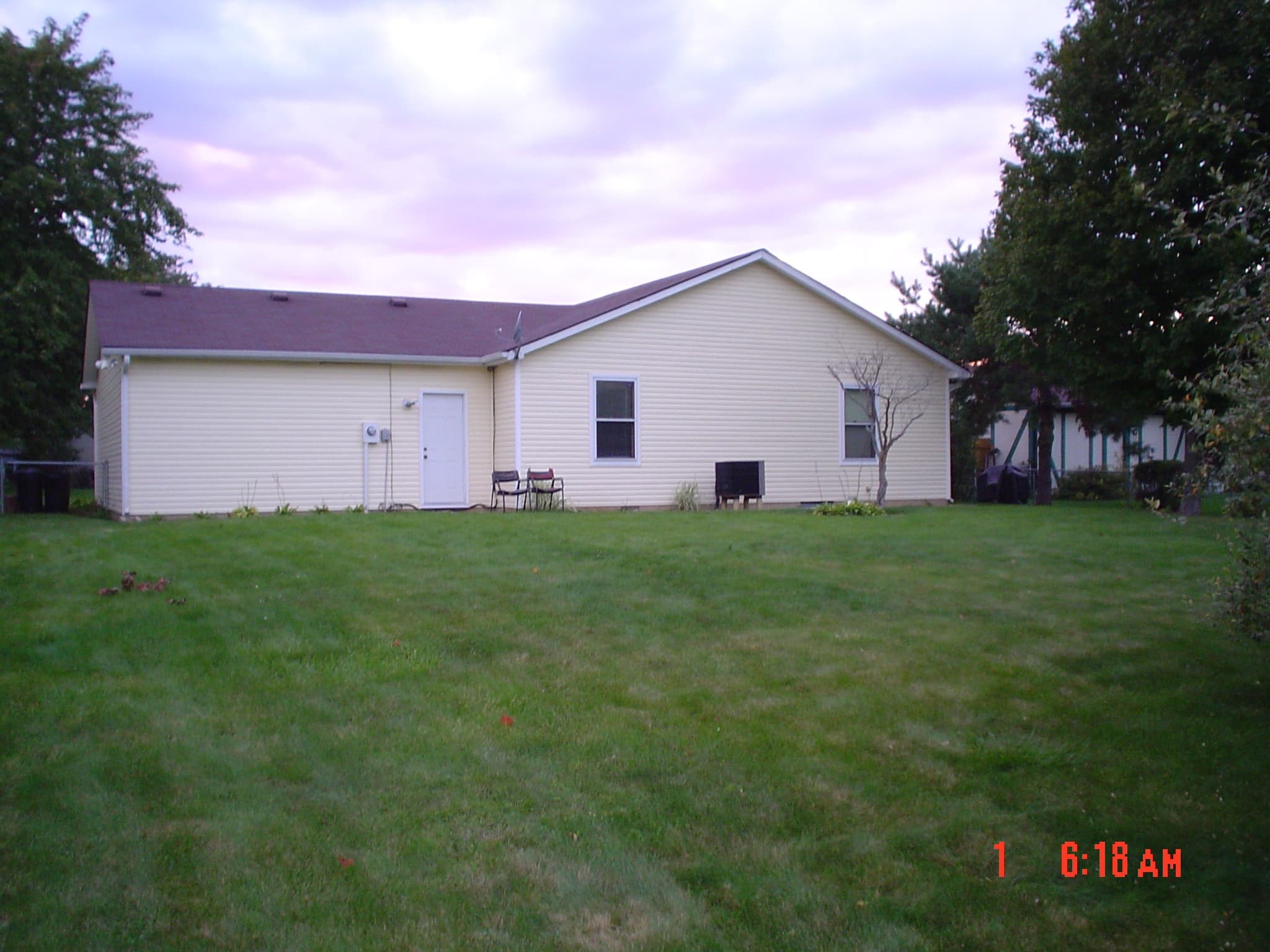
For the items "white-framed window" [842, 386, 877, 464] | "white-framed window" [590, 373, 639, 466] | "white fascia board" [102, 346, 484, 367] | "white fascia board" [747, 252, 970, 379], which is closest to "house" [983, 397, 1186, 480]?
"white fascia board" [747, 252, 970, 379]

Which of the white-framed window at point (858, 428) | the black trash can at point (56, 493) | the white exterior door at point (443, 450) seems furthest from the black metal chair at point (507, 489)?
the black trash can at point (56, 493)

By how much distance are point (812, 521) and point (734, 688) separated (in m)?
8.24

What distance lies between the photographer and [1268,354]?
13.7ft

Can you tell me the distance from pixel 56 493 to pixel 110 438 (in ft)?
9.20

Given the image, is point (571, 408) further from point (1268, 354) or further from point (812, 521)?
point (1268, 354)

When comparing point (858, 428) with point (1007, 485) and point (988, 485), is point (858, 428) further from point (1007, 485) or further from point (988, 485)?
point (988, 485)

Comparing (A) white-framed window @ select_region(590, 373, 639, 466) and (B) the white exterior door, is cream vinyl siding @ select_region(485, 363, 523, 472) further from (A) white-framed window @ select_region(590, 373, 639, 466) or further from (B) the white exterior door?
(A) white-framed window @ select_region(590, 373, 639, 466)

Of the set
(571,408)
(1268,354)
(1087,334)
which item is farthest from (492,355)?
(1268,354)

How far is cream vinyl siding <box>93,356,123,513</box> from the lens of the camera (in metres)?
17.1

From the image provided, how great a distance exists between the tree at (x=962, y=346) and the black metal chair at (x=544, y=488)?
10908mm

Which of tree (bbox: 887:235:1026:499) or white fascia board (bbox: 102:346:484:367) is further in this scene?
tree (bbox: 887:235:1026:499)

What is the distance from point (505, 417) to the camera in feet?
58.0

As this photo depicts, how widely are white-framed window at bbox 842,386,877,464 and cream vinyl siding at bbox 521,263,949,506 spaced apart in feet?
0.60
